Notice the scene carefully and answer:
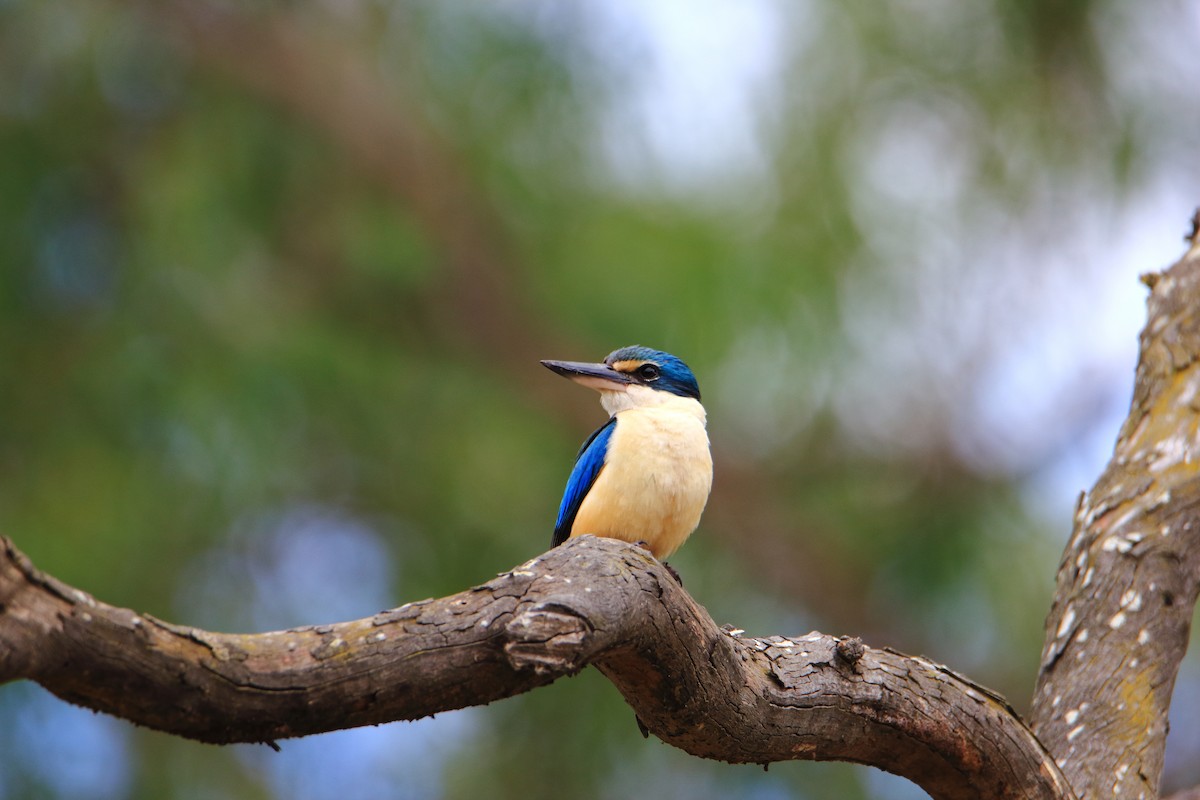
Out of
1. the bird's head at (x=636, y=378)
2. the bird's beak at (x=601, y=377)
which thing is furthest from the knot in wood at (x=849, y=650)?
the bird's beak at (x=601, y=377)

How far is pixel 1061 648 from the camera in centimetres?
433

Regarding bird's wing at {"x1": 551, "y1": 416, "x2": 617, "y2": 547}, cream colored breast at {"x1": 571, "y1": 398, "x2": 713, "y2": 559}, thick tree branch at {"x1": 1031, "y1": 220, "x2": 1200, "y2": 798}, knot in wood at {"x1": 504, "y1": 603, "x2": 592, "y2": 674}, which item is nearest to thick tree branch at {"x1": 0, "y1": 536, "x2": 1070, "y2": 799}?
knot in wood at {"x1": 504, "y1": 603, "x2": 592, "y2": 674}

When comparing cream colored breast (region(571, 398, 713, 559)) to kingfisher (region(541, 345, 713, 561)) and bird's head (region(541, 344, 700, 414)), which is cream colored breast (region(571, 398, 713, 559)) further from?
bird's head (region(541, 344, 700, 414))

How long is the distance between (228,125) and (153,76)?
2.18 ft

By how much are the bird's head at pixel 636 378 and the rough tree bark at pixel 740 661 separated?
61.4 inches

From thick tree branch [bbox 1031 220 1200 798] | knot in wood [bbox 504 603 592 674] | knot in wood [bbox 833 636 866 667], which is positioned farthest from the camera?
thick tree branch [bbox 1031 220 1200 798]

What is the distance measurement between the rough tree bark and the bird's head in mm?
1559

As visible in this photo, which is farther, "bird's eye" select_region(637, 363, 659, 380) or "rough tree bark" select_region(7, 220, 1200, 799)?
"bird's eye" select_region(637, 363, 659, 380)

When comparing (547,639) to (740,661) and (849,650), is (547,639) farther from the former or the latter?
(849,650)

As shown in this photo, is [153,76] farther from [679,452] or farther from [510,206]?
[679,452]

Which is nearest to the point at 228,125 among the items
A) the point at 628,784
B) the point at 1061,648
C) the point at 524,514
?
the point at 524,514

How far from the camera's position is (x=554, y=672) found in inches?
105

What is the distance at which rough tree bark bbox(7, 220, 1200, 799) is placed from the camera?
2.32 meters

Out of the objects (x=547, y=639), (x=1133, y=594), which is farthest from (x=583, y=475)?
(x=547, y=639)
